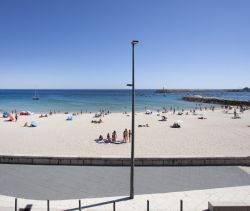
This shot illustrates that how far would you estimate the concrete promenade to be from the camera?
28.7 feet

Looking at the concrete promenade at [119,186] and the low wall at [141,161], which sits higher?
the low wall at [141,161]

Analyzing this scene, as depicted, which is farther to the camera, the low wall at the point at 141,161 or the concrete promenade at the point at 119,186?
the low wall at the point at 141,161

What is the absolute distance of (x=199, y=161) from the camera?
41.4 feet

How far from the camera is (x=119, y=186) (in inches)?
405

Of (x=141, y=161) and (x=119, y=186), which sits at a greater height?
(x=141, y=161)

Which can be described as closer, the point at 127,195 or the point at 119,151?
the point at 127,195

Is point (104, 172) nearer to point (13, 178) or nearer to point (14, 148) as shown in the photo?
point (13, 178)

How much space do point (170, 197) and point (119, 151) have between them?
881cm

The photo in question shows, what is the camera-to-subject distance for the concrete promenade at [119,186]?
8.74 meters

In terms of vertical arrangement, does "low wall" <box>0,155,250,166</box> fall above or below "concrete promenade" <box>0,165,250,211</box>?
above

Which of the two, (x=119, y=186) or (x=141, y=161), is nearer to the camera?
(x=119, y=186)

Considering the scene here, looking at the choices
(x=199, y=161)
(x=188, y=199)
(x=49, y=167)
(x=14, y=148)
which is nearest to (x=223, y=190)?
(x=188, y=199)

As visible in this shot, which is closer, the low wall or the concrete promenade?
the concrete promenade

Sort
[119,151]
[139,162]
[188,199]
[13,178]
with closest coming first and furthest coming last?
[188,199], [13,178], [139,162], [119,151]
